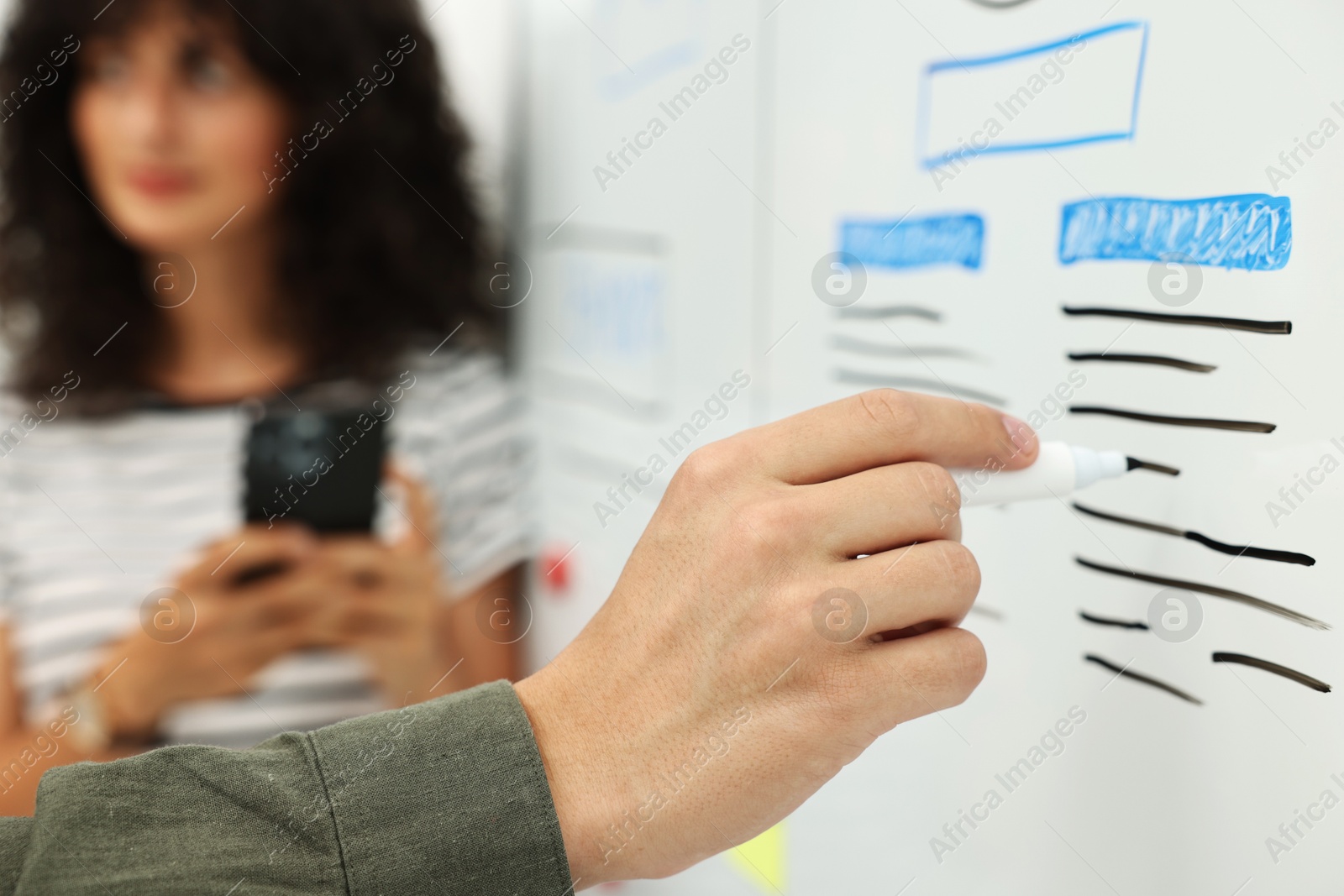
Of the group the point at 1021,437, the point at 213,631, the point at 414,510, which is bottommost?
the point at 213,631

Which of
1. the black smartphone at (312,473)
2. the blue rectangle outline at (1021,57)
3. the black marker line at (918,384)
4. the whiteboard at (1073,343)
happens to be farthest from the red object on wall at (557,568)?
the blue rectangle outline at (1021,57)

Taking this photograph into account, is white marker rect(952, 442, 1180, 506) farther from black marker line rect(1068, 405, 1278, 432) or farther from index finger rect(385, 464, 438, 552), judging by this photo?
index finger rect(385, 464, 438, 552)

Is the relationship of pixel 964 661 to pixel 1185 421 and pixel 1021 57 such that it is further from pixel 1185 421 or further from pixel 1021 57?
pixel 1021 57

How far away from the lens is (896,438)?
0.35 metres

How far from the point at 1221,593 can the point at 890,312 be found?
0.22 meters

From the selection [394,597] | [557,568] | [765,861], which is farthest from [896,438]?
[394,597]

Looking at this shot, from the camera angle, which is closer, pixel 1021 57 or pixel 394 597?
pixel 1021 57

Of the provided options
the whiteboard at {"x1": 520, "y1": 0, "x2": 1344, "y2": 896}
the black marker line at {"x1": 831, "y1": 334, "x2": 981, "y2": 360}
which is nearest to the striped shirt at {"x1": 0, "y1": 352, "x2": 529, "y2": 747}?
the whiteboard at {"x1": 520, "y1": 0, "x2": 1344, "y2": 896}

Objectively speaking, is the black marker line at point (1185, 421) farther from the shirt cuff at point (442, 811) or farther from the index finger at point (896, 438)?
the shirt cuff at point (442, 811)

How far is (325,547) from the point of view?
1058 millimetres

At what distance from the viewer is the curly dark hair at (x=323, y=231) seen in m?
1.08

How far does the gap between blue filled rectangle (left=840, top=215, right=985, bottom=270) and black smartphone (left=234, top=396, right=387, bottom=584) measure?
0.68 meters

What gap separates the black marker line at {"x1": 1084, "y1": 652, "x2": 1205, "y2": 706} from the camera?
396mm

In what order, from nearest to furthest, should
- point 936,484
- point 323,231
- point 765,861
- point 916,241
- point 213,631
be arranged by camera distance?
point 936,484 → point 916,241 → point 765,861 → point 213,631 → point 323,231
